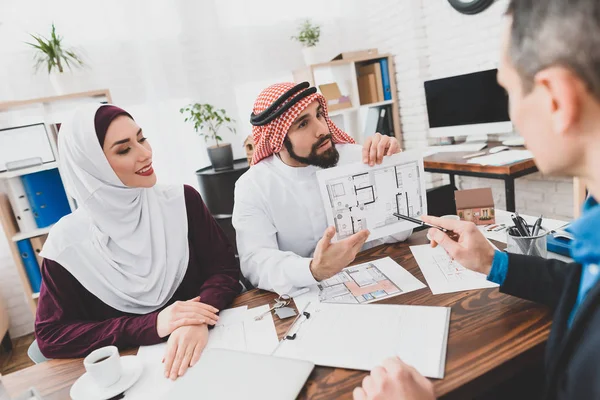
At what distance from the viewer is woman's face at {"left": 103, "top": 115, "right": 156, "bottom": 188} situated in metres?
1.40

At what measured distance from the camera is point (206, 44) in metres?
3.30

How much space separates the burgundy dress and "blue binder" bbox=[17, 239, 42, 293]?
5.41 feet

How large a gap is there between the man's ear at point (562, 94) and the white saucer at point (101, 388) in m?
0.98

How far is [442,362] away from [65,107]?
294 cm

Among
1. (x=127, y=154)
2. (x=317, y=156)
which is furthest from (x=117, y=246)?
(x=317, y=156)

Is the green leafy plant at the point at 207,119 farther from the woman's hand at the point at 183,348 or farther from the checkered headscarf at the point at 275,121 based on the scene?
the woman's hand at the point at 183,348

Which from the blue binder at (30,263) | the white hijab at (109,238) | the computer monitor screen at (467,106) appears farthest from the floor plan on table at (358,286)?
the blue binder at (30,263)

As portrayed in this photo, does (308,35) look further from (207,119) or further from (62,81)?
(62,81)

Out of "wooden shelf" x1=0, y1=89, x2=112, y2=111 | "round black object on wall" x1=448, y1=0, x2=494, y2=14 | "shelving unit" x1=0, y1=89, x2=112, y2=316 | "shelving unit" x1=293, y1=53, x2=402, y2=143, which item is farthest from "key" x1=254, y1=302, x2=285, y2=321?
"round black object on wall" x1=448, y1=0, x2=494, y2=14

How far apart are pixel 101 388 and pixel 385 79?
3.43 m

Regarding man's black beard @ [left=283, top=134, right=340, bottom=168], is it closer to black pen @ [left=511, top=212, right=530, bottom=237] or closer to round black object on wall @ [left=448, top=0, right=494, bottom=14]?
black pen @ [left=511, top=212, right=530, bottom=237]

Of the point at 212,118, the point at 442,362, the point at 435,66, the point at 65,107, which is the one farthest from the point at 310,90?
the point at 435,66

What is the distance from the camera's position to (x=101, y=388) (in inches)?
33.9

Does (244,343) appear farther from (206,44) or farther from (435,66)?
(435,66)
